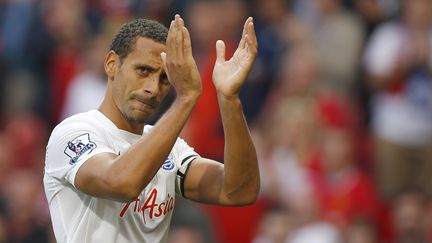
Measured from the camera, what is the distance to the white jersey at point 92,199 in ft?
16.1

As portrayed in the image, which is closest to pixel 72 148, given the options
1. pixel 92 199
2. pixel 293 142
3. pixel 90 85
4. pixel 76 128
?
pixel 76 128

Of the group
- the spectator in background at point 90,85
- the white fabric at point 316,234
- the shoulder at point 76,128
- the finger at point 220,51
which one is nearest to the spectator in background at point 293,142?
the white fabric at point 316,234

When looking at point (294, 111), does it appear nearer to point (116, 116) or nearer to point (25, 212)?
point (25, 212)

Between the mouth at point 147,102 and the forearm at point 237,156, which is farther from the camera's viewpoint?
the forearm at point 237,156

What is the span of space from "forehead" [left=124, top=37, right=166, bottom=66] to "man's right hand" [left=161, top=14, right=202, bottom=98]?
0.56ft

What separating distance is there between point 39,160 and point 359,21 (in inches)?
131

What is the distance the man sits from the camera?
4.74 m

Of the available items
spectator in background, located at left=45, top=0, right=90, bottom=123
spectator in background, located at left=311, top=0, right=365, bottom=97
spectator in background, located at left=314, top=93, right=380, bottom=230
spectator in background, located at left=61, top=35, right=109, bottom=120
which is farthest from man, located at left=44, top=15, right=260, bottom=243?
spectator in background, located at left=45, top=0, right=90, bottom=123

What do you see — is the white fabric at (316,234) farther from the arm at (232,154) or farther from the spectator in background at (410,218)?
the arm at (232,154)

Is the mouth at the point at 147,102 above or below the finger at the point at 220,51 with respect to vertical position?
below

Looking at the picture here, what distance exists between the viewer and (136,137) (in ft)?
17.0

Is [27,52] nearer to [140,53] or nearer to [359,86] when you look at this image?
[359,86]

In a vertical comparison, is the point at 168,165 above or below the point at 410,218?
below

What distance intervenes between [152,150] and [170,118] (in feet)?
0.56
